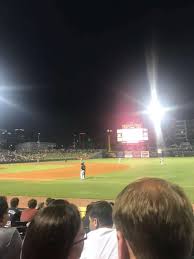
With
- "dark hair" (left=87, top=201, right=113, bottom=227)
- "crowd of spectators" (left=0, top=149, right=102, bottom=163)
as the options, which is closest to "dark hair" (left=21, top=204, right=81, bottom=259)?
"dark hair" (left=87, top=201, right=113, bottom=227)

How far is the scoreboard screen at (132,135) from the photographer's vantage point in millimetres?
90312

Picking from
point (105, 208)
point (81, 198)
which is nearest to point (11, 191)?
point (81, 198)

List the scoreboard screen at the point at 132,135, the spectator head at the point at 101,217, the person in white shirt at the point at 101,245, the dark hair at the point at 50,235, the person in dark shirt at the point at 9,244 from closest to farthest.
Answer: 1. the dark hair at the point at 50,235
2. the person in white shirt at the point at 101,245
3. the person in dark shirt at the point at 9,244
4. the spectator head at the point at 101,217
5. the scoreboard screen at the point at 132,135

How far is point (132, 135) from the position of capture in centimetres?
9112

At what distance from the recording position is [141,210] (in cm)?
185

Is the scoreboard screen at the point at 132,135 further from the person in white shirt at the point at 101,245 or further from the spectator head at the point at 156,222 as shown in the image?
the spectator head at the point at 156,222

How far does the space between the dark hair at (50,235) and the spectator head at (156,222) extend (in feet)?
1.63

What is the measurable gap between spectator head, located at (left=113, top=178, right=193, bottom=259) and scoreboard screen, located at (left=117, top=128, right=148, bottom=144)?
88821 mm

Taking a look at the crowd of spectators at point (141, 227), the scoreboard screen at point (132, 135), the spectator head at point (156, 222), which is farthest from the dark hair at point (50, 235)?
the scoreboard screen at point (132, 135)

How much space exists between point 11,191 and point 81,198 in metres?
7.06

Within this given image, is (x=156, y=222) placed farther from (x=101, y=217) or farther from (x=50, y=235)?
(x=101, y=217)

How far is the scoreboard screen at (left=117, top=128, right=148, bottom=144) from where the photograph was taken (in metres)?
90.3

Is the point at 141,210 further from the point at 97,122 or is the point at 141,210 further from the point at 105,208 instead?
the point at 97,122

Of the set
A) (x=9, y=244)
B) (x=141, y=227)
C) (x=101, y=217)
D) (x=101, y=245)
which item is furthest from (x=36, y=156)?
(x=141, y=227)
